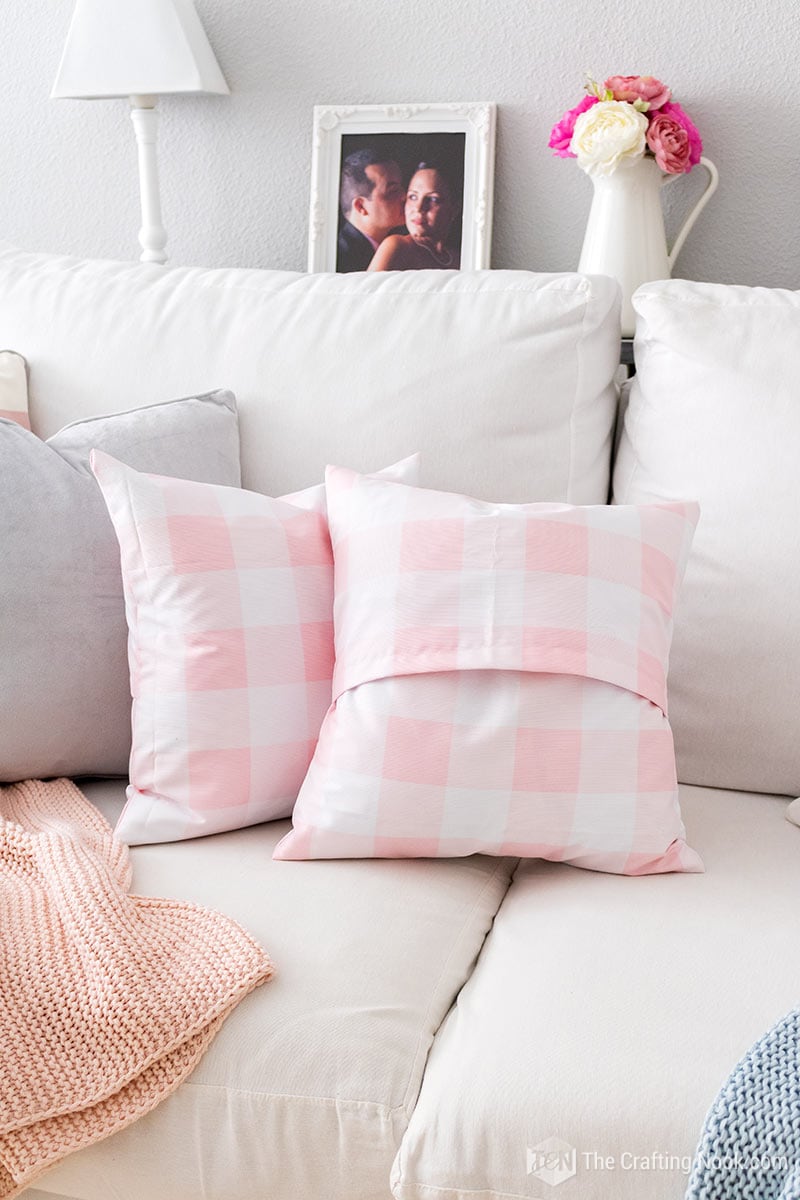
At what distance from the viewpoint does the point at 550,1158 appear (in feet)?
2.77

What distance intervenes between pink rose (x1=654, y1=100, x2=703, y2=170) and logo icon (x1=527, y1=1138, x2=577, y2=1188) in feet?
4.38

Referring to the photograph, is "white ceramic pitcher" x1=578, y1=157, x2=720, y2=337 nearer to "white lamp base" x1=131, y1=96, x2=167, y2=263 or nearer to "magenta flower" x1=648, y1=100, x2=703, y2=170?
"magenta flower" x1=648, y1=100, x2=703, y2=170

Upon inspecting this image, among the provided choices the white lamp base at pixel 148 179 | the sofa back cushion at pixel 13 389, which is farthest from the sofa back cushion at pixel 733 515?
the white lamp base at pixel 148 179

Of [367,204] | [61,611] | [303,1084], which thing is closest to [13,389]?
[61,611]

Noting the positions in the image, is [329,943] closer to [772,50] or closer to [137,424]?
[137,424]

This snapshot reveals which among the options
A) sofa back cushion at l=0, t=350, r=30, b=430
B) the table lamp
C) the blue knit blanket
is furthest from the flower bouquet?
the blue knit blanket

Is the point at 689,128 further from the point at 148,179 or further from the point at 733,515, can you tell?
Answer: the point at 148,179

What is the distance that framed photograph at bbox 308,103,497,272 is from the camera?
1.86 metres

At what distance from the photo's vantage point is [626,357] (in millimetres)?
1689

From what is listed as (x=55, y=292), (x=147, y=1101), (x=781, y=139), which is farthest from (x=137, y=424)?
(x=781, y=139)

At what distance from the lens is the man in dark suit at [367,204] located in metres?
1.90

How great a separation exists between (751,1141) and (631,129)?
4.27 ft

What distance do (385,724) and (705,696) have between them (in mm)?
426

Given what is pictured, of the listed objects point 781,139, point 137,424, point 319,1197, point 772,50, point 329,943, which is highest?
point 772,50
